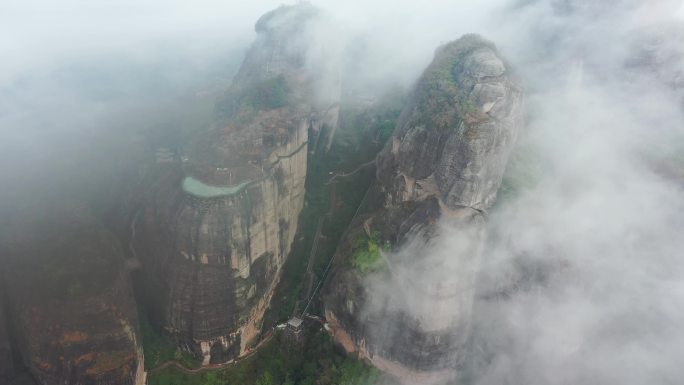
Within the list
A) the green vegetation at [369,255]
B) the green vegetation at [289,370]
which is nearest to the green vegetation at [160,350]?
the green vegetation at [289,370]

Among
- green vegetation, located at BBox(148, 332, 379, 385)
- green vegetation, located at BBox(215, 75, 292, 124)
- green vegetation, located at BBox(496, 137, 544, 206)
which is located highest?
green vegetation, located at BBox(215, 75, 292, 124)

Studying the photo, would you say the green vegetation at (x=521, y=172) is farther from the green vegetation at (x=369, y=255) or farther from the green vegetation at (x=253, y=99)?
the green vegetation at (x=253, y=99)

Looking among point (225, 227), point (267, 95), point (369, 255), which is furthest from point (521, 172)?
point (267, 95)

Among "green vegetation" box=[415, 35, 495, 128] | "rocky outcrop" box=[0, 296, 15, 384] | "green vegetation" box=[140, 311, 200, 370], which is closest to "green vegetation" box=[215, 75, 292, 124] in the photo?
"green vegetation" box=[415, 35, 495, 128]

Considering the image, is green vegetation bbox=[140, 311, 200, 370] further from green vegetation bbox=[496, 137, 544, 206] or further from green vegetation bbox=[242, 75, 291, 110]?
green vegetation bbox=[496, 137, 544, 206]

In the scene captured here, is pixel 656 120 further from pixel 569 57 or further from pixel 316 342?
pixel 316 342

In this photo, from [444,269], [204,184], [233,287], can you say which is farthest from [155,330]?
[444,269]

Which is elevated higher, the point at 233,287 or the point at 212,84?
the point at 212,84
